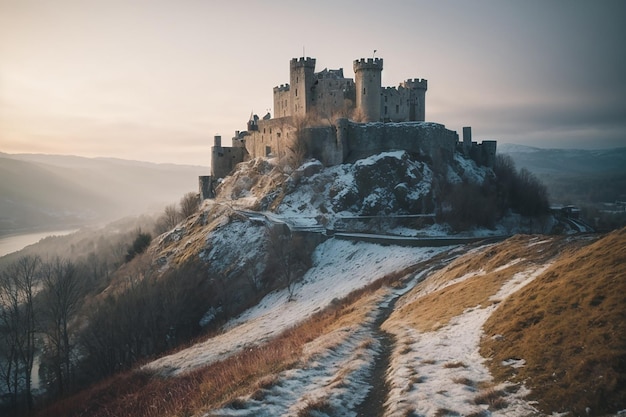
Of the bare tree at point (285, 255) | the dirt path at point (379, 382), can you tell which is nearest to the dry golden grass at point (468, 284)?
the dirt path at point (379, 382)

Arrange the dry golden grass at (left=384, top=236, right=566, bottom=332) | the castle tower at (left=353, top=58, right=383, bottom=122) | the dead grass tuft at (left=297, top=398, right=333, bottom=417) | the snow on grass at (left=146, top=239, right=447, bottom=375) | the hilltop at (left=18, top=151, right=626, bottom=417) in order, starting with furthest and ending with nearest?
the castle tower at (left=353, top=58, right=383, bottom=122) < the snow on grass at (left=146, top=239, right=447, bottom=375) < the dry golden grass at (left=384, top=236, right=566, bottom=332) < the hilltop at (left=18, top=151, right=626, bottom=417) < the dead grass tuft at (left=297, top=398, right=333, bottom=417)

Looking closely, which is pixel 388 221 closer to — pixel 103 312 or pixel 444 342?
pixel 103 312

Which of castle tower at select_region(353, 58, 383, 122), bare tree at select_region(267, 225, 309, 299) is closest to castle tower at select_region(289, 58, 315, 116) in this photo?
castle tower at select_region(353, 58, 383, 122)

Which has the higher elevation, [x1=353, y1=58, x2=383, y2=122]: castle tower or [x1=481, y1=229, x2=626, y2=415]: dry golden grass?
[x1=353, y1=58, x2=383, y2=122]: castle tower

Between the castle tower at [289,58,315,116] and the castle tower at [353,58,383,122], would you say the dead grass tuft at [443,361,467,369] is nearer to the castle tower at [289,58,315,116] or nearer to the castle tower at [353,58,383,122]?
the castle tower at [353,58,383,122]

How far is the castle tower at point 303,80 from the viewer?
67.8m

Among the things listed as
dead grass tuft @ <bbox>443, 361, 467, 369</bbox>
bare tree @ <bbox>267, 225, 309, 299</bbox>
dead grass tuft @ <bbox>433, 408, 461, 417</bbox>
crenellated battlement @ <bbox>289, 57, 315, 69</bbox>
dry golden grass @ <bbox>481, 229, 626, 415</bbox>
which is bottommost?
bare tree @ <bbox>267, 225, 309, 299</bbox>

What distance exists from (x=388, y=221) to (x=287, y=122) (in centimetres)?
2457

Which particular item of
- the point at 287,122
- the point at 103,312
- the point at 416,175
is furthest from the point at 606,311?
the point at 287,122

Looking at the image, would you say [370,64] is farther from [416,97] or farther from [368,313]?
[368,313]

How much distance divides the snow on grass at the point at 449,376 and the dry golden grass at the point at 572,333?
1.47 ft

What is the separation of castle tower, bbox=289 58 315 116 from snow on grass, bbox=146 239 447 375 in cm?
3033

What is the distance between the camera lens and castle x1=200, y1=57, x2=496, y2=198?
5984 cm

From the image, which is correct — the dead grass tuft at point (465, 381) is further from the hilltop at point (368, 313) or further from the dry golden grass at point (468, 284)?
the dry golden grass at point (468, 284)
